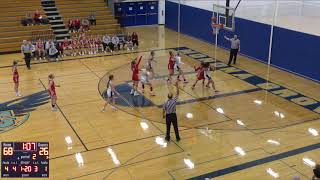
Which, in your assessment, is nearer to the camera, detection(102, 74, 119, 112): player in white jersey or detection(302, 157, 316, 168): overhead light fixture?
detection(302, 157, 316, 168): overhead light fixture

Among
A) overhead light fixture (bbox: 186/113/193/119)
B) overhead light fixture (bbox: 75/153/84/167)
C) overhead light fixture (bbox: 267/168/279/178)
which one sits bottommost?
overhead light fixture (bbox: 267/168/279/178)

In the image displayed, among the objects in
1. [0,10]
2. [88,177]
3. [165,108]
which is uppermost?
[0,10]

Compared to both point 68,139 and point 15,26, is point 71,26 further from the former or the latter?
point 68,139

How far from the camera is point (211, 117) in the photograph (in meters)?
14.1

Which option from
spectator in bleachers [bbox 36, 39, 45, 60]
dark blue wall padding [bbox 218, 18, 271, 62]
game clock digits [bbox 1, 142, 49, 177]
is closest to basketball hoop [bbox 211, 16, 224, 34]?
dark blue wall padding [bbox 218, 18, 271, 62]

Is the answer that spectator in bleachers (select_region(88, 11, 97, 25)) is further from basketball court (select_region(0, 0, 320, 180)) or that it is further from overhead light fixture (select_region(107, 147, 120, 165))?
overhead light fixture (select_region(107, 147, 120, 165))

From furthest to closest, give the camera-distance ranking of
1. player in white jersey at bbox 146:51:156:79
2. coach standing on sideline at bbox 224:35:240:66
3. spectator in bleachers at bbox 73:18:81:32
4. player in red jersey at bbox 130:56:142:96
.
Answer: spectator in bleachers at bbox 73:18:81:32, coach standing on sideline at bbox 224:35:240:66, player in white jersey at bbox 146:51:156:79, player in red jersey at bbox 130:56:142:96

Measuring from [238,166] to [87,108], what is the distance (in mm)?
6471

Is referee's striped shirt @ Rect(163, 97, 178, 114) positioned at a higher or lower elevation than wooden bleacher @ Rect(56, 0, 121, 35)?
lower

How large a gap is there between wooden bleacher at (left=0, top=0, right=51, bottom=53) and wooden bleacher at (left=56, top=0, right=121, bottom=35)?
1635mm

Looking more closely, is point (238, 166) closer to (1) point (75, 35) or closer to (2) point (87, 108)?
(2) point (87, 108)

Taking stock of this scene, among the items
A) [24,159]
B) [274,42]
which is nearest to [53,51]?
[274,42]

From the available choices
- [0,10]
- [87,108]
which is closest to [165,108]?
[87,108]

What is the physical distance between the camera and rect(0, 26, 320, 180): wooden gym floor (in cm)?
1076
